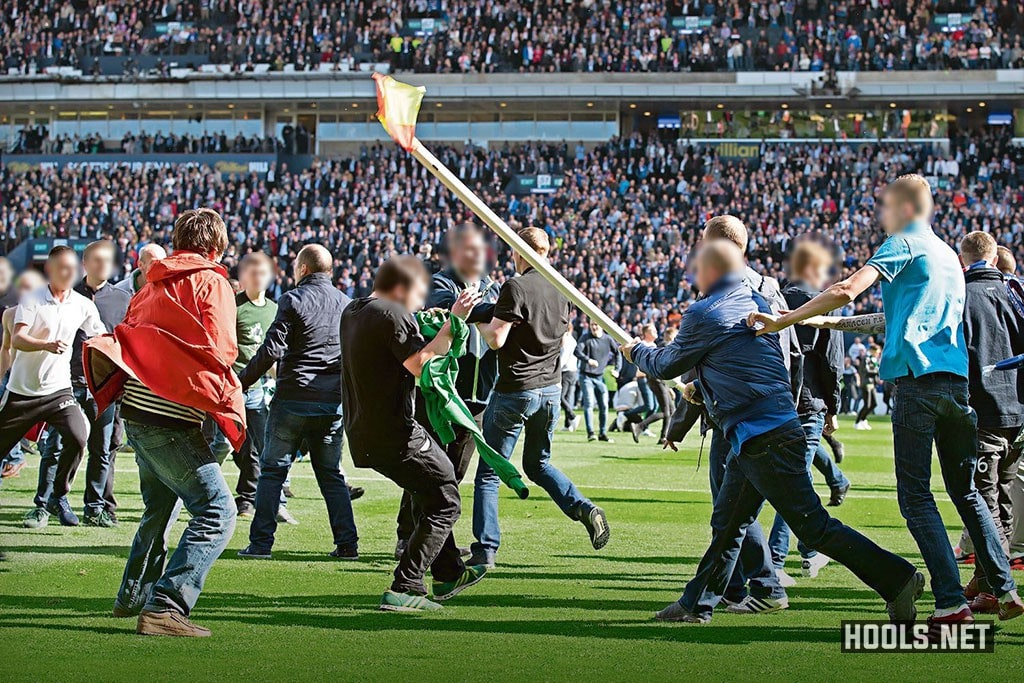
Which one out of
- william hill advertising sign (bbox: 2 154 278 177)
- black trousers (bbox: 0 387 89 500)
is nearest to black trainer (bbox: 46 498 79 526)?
black trousers (bbox: 0 387 89 500)

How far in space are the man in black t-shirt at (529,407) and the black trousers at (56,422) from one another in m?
3.24

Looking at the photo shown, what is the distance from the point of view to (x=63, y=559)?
828 centimetres

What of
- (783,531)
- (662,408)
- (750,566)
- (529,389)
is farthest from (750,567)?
(662,408)

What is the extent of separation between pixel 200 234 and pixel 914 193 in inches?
144

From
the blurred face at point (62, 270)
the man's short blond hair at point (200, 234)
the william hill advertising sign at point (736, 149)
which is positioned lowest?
the william hill advertising sign at point (736, 149)

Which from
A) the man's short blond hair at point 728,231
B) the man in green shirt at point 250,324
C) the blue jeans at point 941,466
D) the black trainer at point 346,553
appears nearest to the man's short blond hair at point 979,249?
the blue jeans at point 941,466

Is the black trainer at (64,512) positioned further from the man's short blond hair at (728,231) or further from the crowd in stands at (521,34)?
the crowd in stands at (521,34)

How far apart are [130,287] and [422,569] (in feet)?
15.4

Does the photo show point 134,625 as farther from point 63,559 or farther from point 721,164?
point 721,164

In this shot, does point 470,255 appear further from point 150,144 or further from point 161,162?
point 150,144

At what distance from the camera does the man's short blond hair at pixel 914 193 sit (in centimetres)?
650

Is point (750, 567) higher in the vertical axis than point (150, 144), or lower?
higher

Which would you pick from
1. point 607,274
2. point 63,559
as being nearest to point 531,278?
point 63,559

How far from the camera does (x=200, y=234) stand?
6.46m
